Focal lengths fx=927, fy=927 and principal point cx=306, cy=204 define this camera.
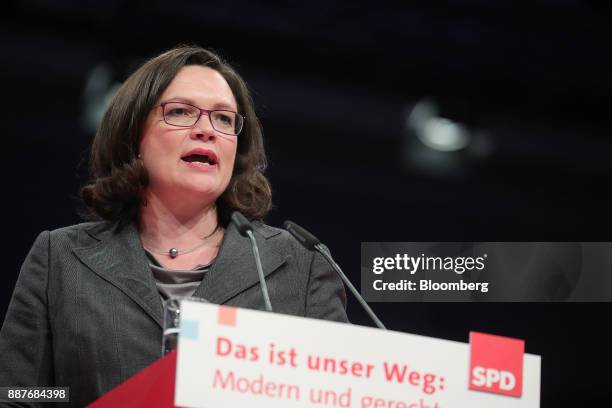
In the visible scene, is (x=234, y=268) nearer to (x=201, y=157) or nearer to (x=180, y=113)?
(x=201, y=157)

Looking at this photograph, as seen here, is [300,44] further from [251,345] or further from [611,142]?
[251,345]

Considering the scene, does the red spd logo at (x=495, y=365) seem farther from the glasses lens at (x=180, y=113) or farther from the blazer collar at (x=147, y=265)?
the glasses lens at (x=180, y=113)

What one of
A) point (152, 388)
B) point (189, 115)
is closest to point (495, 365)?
point (152, 388)

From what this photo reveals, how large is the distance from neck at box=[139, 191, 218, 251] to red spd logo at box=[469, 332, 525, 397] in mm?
950

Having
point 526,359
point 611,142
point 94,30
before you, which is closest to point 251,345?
point 526,359

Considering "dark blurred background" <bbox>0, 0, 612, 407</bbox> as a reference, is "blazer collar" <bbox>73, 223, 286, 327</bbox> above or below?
below

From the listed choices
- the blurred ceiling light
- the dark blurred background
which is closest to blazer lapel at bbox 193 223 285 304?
the dark blurred background

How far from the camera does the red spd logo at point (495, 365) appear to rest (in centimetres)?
146

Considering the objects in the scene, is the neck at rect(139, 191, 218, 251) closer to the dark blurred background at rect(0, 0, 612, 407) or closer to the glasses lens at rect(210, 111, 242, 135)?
the glasses lens at rect(210, 111, 242, 135)

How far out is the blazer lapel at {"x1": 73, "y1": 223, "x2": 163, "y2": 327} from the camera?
2043 millimetres

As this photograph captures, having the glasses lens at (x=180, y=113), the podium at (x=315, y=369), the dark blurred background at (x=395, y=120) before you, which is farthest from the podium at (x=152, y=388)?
the dark blurred background at (x=395, y=120)

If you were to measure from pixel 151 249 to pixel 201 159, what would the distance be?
25 cm

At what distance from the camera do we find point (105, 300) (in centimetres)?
206

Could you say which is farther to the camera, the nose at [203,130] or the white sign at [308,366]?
the nose at [203,130]
